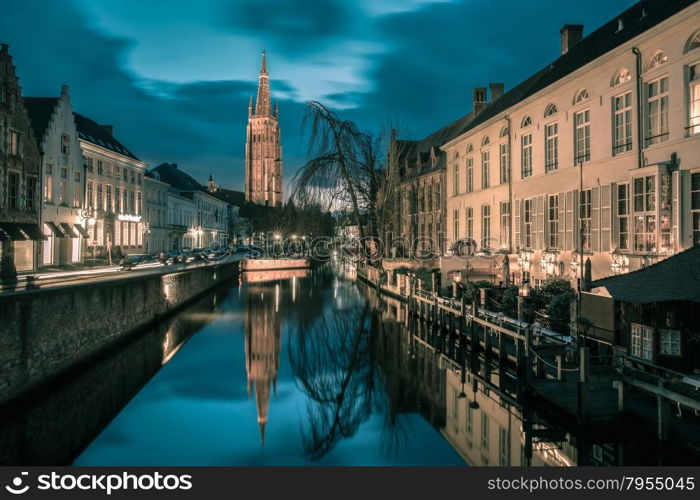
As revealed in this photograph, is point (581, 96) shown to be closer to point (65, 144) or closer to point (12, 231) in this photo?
point (12, 231)

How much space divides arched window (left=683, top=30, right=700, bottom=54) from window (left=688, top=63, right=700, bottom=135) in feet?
1.71

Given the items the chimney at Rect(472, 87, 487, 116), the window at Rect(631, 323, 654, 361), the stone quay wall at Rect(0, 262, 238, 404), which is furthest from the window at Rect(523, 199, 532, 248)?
the chimney at Rect(472, 87, 487, 116)

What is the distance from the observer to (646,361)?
1005cm

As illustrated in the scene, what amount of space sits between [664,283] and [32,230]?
A: 27.5m

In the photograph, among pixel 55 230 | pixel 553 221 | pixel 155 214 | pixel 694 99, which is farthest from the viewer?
pixel 155 214

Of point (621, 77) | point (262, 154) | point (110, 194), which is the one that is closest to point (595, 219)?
point (621, 77)

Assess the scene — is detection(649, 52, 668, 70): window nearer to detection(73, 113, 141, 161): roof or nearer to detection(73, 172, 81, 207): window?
detection(73, 172, 81, 207): window

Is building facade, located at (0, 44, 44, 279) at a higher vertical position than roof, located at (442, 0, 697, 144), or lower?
lower

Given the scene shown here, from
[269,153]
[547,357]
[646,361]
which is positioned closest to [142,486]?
[646,361]

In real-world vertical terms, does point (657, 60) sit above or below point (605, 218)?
above

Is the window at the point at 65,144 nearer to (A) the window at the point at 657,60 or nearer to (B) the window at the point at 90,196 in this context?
(B) the window at the point at 90,196

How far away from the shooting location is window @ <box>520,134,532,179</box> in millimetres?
24469

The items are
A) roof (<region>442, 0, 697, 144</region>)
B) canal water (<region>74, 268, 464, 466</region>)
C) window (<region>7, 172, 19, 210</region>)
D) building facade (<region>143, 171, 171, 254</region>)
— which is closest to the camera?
canal water (<region>74, 268, 464, 466</region>)

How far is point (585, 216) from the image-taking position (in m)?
19.7
